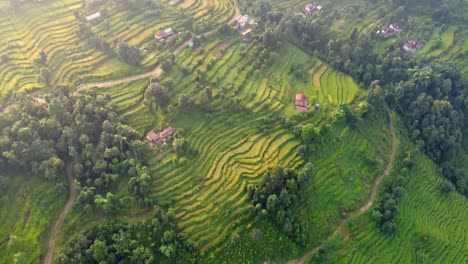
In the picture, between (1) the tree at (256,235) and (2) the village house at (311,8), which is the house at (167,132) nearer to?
(1) the tree at (256,235)

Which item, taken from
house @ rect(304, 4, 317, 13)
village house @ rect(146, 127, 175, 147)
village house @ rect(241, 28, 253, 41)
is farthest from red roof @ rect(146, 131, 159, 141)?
house @ rect(304, 4, 317, 13)

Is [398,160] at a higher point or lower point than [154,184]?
lower

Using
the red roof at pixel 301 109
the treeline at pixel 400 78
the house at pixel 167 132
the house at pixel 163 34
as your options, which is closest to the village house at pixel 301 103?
the red roof at pixel 301 109

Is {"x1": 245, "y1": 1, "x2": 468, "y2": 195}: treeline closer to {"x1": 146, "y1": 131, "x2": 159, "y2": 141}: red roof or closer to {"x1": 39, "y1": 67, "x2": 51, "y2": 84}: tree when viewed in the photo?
{"x1": 146, "y1": 131, "x2": 159, "y2": 141}: red roof

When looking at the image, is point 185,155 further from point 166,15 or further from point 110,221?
point 166,15

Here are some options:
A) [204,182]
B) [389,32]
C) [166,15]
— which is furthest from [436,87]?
[166,15]

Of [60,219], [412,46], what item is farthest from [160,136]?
[412,46]

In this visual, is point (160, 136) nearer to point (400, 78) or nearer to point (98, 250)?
point (98, 250)
